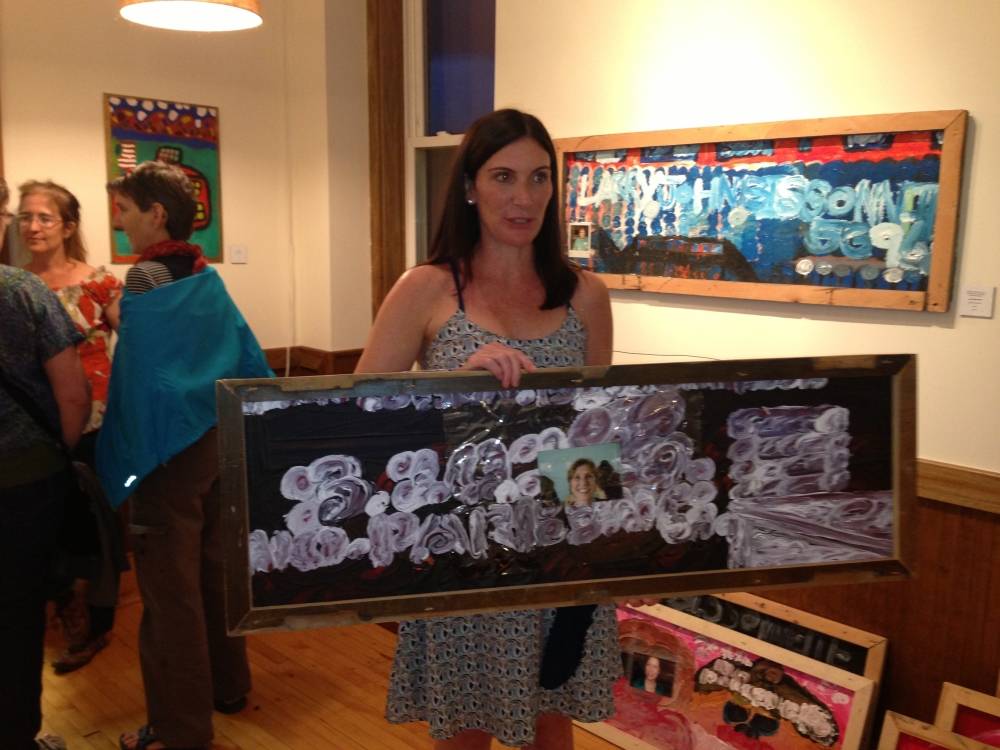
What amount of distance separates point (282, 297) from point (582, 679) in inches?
136

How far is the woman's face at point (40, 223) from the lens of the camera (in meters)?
2.82

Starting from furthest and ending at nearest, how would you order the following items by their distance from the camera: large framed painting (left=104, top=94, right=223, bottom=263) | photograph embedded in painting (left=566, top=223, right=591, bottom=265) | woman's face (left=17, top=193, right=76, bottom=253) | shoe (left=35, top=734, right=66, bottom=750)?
large framed painting (left=104, top=94, right=223, bottom=263)
photograph embedded in painting (left=566, top=223, right=591, bottom=265)
woman's face (left=17, top=193, right=76, bottom=253)
shoe (left=35, top=734, right=66, bottom=750)

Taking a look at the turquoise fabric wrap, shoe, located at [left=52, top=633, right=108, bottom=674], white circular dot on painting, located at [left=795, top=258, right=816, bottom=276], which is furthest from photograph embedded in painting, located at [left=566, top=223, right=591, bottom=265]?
shoe, located at [left=52, top=633, right=108, bottom=674]

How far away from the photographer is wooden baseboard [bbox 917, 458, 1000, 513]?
2.20 meters

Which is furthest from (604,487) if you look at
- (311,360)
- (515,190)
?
(311,360)

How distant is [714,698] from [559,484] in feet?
4.83

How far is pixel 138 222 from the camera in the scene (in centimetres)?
214

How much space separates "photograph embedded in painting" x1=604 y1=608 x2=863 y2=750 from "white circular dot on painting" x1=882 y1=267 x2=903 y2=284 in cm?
114

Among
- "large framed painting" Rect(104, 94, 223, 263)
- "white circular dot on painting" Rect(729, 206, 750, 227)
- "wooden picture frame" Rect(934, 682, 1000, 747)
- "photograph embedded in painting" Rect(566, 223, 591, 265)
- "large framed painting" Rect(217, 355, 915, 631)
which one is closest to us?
"large framed painting" Rect(217, 355, 915, 631)

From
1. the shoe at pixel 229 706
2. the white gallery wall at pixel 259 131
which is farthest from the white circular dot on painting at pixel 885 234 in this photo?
the white gallery wall at pixel 259 131

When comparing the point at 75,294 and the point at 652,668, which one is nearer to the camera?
the point at 652,668

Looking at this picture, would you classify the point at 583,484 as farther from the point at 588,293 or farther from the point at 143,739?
the point at 143,739

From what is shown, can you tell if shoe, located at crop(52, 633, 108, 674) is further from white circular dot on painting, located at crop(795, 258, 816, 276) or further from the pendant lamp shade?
white circular dot on painting, located at crop(795, 258, 816, 276)

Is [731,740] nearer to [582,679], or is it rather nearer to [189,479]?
[582,679]
